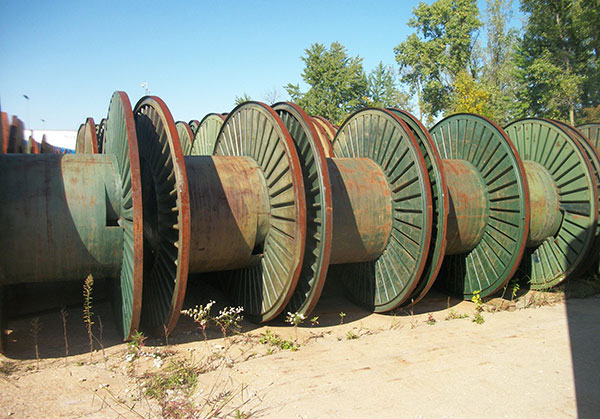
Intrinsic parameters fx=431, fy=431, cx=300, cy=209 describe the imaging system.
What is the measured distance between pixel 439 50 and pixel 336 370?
39046mm

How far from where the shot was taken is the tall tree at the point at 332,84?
107 feet

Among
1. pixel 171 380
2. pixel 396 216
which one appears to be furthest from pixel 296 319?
pixel 396 216

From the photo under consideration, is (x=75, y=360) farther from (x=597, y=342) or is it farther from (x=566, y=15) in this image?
(x=566, y=15)

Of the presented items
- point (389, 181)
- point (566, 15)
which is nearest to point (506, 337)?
point (389, 181)

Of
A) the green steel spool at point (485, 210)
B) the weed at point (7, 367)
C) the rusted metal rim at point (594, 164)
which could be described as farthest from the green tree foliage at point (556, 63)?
the weed at point (7, 367)

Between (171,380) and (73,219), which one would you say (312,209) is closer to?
(171,380)

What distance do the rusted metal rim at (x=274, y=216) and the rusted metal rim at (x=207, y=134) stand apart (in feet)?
11.4

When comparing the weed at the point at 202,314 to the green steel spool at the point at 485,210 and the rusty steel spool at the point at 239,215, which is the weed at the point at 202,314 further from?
the green steel spool at the point at 485,210

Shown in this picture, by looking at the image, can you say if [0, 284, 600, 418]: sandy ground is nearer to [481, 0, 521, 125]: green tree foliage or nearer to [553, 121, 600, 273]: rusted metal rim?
[553, 121, 600, 273]: rusted metal rim

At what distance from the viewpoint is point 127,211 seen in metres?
4.11

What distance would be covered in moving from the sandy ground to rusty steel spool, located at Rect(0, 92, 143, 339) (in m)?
0.64

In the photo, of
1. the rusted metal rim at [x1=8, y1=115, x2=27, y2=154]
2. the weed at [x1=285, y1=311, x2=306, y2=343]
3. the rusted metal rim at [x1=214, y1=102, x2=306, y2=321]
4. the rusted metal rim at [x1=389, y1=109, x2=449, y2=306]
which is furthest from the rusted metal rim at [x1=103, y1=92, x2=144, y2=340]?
the rusted metal rim at [x1=389, y1=109, x2=449, y2=306]

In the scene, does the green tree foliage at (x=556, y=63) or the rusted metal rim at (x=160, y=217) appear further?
the green tree foliage at (x=556, y=63)

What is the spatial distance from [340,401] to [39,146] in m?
7.77
